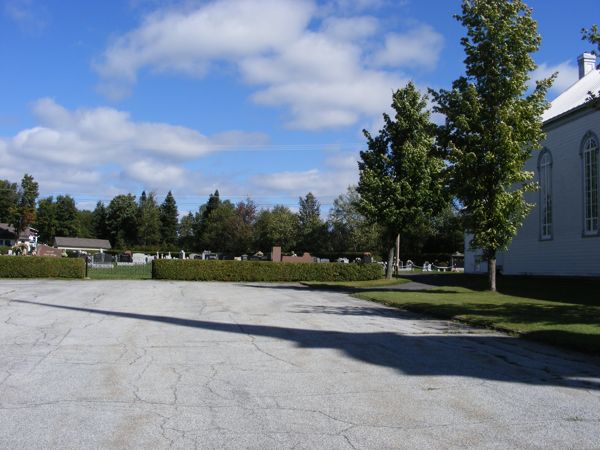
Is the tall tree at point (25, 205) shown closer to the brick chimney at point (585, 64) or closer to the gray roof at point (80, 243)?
the gray roof at point (80, 243)

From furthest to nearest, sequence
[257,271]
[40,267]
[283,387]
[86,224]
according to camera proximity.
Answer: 1. [86,224]
2. [257,271]
3. [40,267]
4. [283,387]

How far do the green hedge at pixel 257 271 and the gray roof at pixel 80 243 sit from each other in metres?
84.4

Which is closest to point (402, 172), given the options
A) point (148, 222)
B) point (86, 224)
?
point (148, 222)

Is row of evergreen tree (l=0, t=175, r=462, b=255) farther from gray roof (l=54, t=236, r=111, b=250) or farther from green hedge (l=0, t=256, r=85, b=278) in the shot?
green hedge (l=0, t=256, r=85, b=278)

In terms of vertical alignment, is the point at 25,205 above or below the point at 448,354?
above

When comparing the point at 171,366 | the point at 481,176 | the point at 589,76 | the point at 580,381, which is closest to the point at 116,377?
the point at 171,366

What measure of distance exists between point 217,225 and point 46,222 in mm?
44448

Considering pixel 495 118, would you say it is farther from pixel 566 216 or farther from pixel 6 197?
pixel 6 197

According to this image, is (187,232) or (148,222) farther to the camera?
(187,232)

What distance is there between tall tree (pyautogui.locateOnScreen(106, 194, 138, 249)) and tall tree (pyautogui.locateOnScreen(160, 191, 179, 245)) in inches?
253

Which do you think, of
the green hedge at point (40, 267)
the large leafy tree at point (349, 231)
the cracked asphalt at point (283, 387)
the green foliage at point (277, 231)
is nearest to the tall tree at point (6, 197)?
the green foliage at point (277, 231)

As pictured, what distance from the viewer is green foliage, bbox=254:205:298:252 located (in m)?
82.1

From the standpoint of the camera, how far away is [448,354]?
9.71 metres

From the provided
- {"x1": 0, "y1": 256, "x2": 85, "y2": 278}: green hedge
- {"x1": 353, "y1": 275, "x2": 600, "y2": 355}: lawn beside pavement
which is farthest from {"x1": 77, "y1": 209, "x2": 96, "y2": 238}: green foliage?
{"x1": 353, "y1": 275, "x2": 600, "y2": 355}: lawn beside pavement
